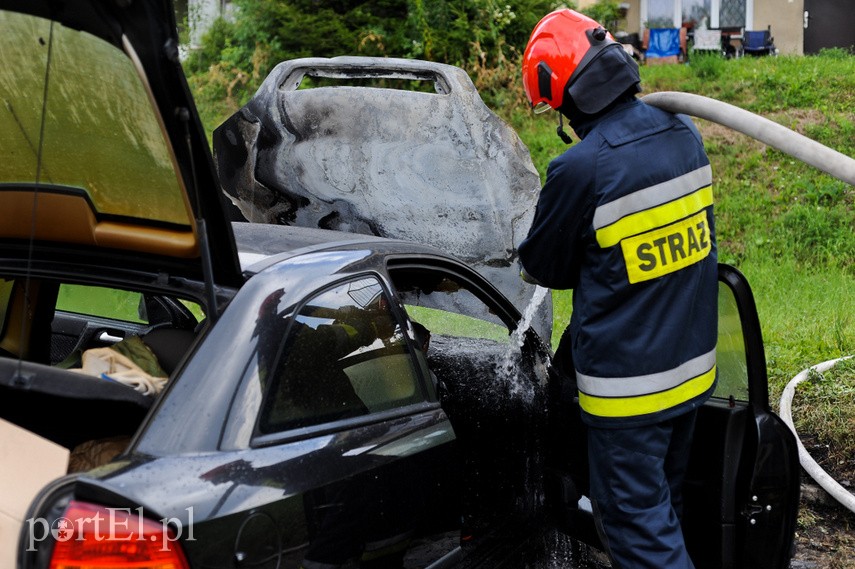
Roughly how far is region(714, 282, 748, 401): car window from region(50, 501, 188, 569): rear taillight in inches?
74.2

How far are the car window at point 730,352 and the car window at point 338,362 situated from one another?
103 cm

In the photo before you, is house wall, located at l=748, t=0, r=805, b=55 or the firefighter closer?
the firefighter

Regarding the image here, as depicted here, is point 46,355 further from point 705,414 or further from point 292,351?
point 705,414

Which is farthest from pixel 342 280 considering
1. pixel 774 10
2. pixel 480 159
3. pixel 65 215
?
pixel 774 10

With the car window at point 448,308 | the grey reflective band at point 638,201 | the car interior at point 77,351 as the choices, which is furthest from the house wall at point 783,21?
the car interior at point 77,351

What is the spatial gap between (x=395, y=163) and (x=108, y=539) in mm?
3267

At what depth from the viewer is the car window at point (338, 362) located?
2.31 metres

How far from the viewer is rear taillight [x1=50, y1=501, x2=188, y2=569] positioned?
1877 millimetres

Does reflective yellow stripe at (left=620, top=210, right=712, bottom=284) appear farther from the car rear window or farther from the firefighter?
the car rear window

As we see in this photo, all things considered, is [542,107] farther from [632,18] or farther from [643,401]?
[632,18]

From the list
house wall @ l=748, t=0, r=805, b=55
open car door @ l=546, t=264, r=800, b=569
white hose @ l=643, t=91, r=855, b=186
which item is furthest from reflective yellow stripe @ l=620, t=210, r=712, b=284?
house wall @ l=748, t=0, r=805, b=55

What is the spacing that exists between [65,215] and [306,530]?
1197 millimetres

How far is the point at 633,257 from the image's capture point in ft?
9.28

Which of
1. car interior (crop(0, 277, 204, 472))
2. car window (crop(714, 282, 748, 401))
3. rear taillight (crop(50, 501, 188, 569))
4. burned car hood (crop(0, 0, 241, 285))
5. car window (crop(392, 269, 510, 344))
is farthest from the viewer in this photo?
car window (crop(392, 269, 510, 344))
